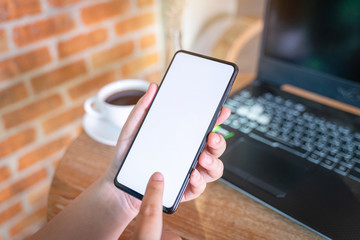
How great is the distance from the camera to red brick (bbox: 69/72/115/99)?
906 mm

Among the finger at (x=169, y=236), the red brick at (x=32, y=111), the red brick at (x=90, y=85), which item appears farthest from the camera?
the red brick at (x=90, y=85)

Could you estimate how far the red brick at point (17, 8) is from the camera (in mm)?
687

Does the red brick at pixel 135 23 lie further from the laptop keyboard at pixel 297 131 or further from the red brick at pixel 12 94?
the laptop keyboard at pixel 297 131

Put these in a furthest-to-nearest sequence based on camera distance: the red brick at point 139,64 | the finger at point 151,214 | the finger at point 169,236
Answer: the red brick at point 139,64 → the finger at point 169,236 → the finger at point 151,214

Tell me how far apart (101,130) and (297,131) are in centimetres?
39

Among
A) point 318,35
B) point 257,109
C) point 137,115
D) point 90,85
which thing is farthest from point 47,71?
point 318,35

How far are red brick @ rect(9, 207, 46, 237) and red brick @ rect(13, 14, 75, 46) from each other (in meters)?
0.53

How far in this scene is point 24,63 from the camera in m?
0.76

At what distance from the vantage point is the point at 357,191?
45 centimetres

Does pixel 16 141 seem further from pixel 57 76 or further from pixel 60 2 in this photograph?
pixel 60 2

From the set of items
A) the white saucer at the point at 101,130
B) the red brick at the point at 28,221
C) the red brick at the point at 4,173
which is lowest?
the red brick at the point at 28,221

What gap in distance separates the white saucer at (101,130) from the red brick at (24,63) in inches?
9.7

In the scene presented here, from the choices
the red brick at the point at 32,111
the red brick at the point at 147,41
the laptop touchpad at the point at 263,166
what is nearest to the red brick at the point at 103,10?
the red brick at the point at 147,41

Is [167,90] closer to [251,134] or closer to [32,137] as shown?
[251,134]
